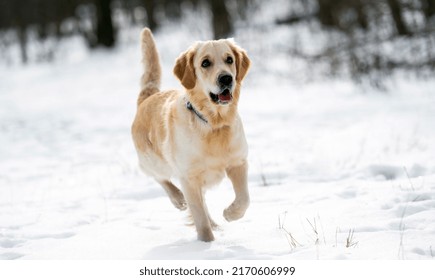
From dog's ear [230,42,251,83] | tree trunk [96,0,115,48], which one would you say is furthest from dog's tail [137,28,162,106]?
tree trunk [96,0,115,48]

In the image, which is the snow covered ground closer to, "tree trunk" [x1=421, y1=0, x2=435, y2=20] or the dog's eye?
the dog's eye

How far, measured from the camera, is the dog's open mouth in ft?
11.5

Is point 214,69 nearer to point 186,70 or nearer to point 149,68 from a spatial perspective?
point 186,70

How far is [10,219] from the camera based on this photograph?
432cm

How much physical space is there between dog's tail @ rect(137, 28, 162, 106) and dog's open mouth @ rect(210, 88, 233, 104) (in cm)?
149

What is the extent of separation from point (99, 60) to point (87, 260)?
14.5 m

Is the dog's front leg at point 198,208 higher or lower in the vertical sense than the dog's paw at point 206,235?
higher

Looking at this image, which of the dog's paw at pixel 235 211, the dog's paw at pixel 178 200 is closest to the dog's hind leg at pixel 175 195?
the dog's paw at pixel 178 200

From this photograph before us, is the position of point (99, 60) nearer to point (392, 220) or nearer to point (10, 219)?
point (10, 219)

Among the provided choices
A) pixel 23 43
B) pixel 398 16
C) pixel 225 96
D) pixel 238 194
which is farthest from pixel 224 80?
pixel 23 43

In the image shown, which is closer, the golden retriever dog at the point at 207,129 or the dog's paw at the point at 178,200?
the golden retriever dog at the point at 207,129

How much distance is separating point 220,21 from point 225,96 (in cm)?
1103

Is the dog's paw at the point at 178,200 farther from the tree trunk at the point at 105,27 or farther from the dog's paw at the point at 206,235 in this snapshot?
the tree trunk at the point at 105,27

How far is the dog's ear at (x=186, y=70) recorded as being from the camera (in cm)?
376
